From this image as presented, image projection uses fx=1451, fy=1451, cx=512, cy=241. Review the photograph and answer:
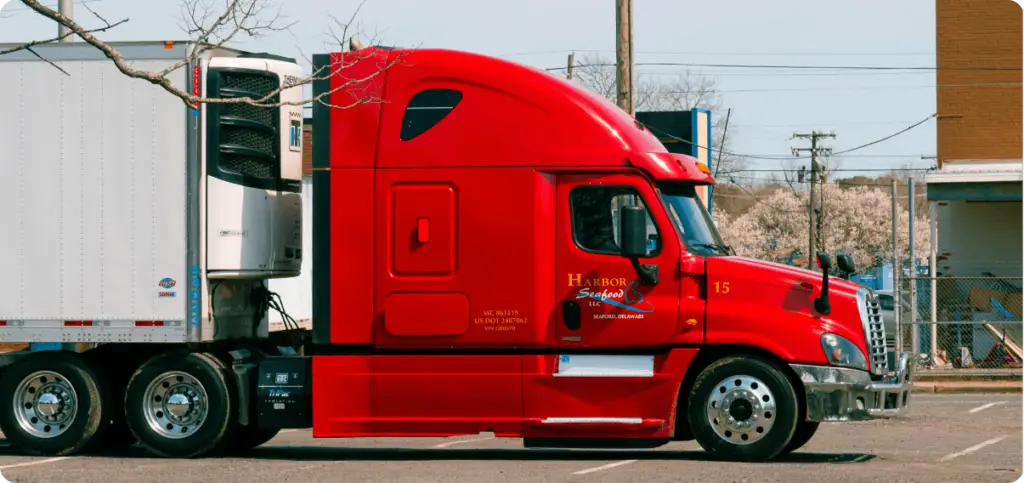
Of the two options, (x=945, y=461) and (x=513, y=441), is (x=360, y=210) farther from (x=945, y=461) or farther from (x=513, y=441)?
(x=945, y=461)

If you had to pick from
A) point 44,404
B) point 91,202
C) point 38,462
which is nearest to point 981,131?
point 91,202

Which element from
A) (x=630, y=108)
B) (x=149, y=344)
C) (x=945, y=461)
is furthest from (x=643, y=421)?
(x=630, y=108)

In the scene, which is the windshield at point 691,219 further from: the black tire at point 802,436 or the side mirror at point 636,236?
the black tire at point 802,436

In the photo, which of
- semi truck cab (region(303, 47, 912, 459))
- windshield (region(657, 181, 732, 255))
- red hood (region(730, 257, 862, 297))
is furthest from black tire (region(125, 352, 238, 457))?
red hood (region(730, 257, 862, 297))

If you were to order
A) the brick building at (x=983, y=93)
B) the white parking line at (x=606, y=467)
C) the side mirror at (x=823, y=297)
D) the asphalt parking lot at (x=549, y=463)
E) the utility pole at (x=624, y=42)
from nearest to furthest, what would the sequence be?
the asphalt parking lot at (x=549, y=463) → the white parking line at (x=606, y=467) → the side mirror at (x=823, y=297) → the utility pole at (x=624, y=42) → the brick building at (x=983, y=93)

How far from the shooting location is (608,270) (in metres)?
12.9

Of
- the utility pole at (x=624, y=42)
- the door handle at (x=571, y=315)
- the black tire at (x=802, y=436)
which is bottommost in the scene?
the black tire at (x=802, y=436)

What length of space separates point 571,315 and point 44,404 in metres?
5.17

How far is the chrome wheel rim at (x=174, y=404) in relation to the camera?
1360cm

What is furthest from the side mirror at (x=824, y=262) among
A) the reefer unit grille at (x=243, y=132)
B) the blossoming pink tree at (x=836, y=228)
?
the blossoming pink tree at (x=836, y=228)

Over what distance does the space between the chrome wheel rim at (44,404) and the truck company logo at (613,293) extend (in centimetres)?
499

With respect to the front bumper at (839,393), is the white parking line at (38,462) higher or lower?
lower

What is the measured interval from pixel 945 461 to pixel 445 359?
4600mm

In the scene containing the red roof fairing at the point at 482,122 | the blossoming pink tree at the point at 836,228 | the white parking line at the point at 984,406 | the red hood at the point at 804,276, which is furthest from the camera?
the blossoming pink tree at the point at 836,228
